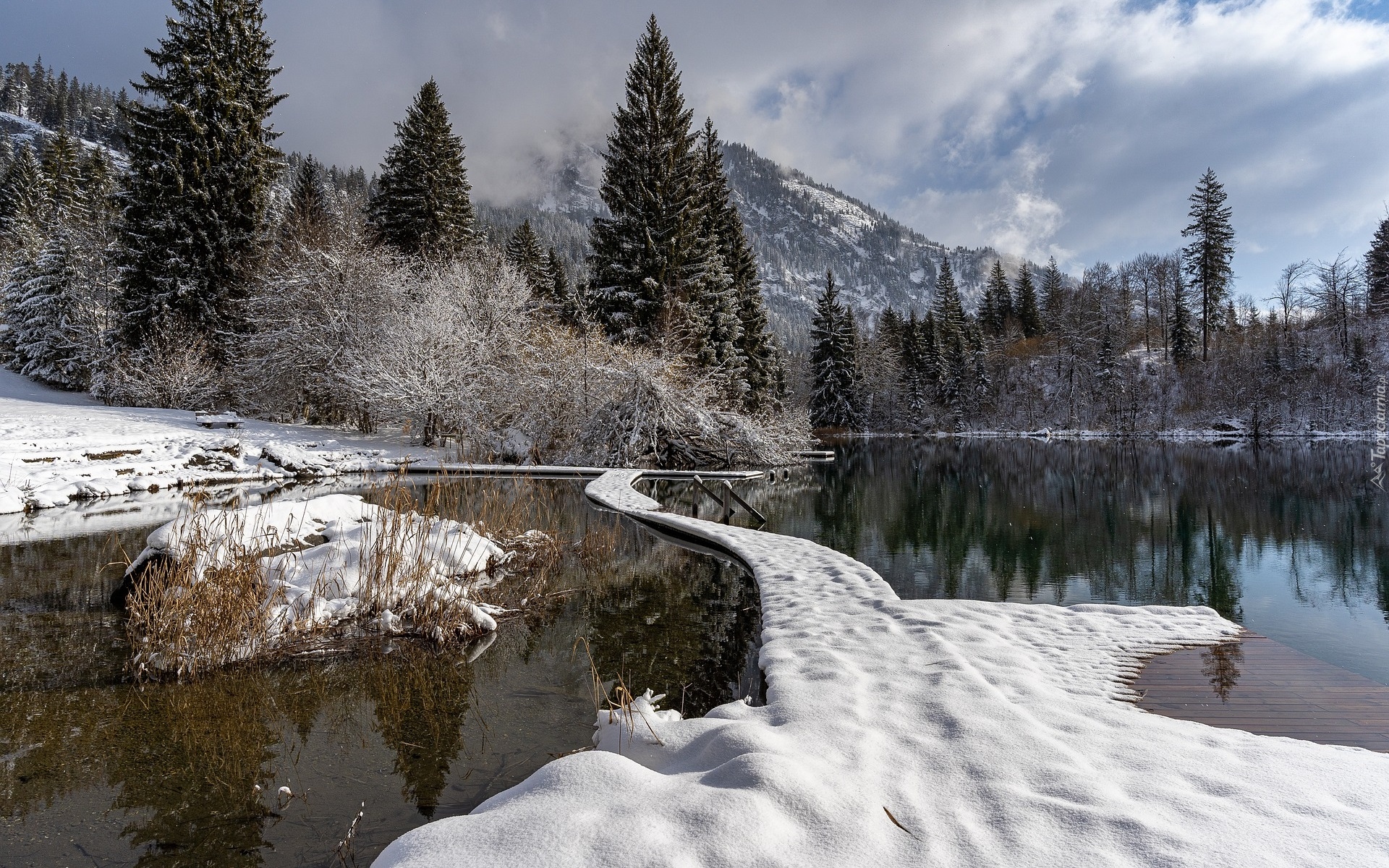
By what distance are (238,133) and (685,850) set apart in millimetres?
27408

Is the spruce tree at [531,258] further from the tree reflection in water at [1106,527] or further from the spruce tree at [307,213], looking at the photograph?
the tree reflection in water at [1106,527]

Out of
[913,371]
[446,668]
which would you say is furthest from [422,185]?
[913,371]

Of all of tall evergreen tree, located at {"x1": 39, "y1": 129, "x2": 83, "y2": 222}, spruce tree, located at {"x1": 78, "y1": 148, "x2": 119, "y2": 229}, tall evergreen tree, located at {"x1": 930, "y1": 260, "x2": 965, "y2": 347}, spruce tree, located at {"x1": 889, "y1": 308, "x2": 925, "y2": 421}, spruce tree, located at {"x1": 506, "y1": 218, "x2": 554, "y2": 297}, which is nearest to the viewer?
spruce tree, located at {"x1": 78, "y1": 148, "x2": 119, "y2": 229}

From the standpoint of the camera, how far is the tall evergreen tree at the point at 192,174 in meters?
20.1

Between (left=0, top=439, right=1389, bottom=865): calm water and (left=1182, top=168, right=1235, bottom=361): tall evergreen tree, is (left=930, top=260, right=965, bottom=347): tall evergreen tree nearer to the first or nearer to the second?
(left=1182, top=168, right=1235, bottom=361): tall evergreen tree

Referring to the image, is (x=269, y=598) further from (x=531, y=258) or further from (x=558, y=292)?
(x=558, y=292)

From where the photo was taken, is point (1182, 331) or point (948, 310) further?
point (948, 310)

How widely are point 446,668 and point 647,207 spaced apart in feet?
66.7

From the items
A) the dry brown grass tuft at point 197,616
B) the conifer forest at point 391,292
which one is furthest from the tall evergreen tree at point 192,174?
the dry brown grass tuft at point 197,616

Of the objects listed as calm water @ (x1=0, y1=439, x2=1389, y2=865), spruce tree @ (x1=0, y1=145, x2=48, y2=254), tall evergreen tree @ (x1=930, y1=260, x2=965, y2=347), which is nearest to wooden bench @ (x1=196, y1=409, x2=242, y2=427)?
calm water @ (x1=0, y1=439, x2=1389, y2=865)

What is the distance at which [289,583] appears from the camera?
17.5 ft

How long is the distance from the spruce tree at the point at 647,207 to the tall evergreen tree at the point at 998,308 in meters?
44.6

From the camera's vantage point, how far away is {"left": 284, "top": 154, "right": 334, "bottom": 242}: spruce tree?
23.6 m

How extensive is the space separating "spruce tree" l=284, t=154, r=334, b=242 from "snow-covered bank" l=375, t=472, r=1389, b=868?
1027 inches
